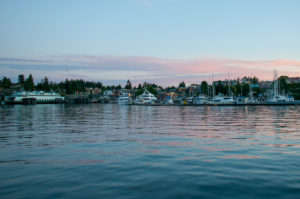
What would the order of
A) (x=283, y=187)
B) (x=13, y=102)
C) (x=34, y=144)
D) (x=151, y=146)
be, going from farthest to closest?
(x=13, y=102) → (x=34, y=144) → (x=151, y=146) → (x=283, y=187)

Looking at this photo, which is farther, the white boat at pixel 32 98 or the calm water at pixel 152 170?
the white boat at pixel 32 98

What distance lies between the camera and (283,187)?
8.94 metres

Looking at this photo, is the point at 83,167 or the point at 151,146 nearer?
the point at 83,167

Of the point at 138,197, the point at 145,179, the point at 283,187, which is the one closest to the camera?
the point at 138,197

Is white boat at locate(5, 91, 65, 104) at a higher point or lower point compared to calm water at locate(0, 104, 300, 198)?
higher

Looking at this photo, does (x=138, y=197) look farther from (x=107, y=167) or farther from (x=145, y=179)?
(x=107, y=167)

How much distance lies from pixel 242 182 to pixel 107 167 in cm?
570

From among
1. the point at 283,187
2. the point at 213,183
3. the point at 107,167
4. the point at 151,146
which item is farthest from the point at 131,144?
the point at 283,187

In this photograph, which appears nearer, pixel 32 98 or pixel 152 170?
pixel 152 170

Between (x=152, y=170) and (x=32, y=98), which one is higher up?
(x=32, y=98)

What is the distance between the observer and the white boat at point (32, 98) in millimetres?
166625

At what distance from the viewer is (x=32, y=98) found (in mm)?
167125

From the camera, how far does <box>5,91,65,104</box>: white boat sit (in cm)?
16662

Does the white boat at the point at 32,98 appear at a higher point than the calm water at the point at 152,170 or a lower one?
higher
